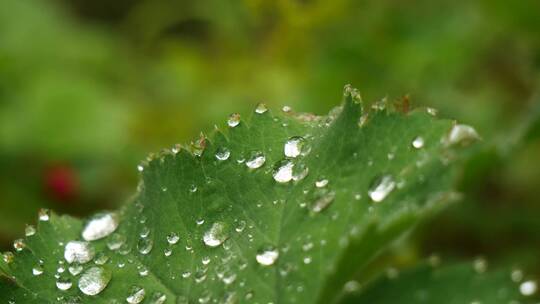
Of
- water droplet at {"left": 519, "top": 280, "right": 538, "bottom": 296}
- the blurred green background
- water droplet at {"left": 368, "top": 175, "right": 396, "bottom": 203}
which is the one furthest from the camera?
the blurred green background

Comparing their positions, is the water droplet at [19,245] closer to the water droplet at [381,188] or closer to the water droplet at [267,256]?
the water droplet at [267,256]

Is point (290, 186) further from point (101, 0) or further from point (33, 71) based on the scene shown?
point (101, 0)

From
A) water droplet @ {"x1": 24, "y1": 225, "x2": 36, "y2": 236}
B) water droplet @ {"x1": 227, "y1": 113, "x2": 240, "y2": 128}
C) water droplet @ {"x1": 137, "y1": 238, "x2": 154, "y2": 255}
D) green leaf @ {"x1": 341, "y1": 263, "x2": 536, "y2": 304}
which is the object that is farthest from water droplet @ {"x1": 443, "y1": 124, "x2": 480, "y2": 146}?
water droplet @ {"x1": 24, "y1": 225, "x2": 36, "y2": 236}

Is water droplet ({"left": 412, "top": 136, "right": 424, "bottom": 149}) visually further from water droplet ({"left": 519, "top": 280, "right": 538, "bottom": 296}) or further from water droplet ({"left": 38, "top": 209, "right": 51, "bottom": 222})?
water droplet ({"left": 38, "top": 209, "right": 51, "bottom": 222})

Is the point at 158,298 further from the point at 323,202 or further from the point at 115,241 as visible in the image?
the point at 323,202

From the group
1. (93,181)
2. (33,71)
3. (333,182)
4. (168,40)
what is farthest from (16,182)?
(333,182)

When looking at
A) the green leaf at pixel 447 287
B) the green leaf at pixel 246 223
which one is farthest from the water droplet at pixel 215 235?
the green leaf at pixel 447 287

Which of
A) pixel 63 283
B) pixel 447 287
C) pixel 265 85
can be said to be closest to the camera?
pixel 63 283

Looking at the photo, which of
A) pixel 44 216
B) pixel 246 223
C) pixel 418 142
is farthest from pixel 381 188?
pixel 44 216
